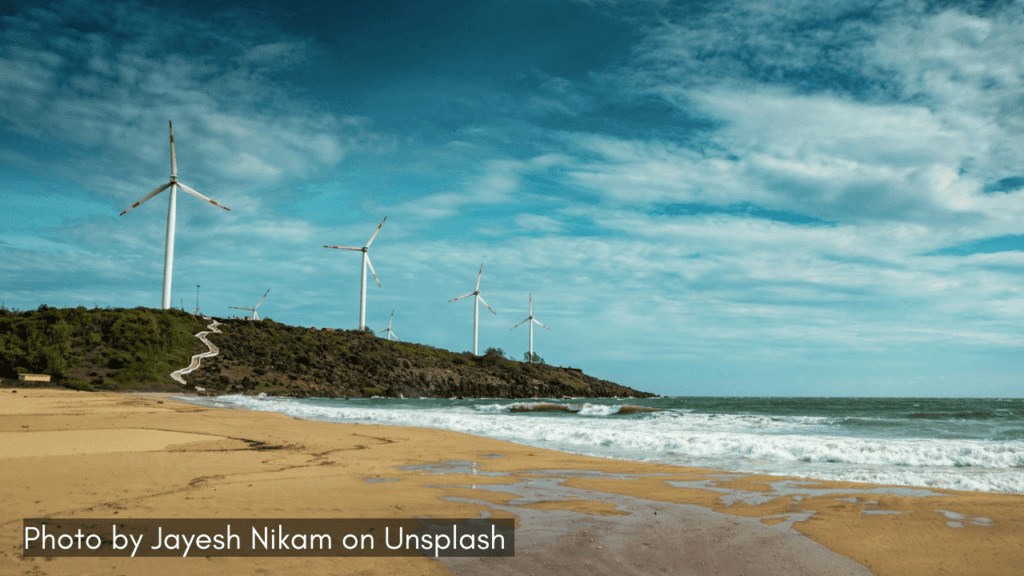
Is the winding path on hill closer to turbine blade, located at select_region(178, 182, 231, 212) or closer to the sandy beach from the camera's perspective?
turbine blade, located at select_region(178, 182, 231, 212)

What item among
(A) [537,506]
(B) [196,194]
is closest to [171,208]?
(B) [196,194]

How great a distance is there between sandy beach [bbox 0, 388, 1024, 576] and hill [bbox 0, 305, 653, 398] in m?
45.3

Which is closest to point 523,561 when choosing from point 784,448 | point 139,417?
point 784,448

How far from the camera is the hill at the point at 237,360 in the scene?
50.2 metres

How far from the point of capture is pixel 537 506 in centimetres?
697

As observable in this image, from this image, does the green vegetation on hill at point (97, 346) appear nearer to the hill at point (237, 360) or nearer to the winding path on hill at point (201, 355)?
the hill at point (237, 360)

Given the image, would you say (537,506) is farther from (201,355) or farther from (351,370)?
(351,370)

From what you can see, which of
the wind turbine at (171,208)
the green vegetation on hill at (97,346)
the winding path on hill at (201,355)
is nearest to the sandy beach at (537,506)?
the green vegetation on hill at (97,346)

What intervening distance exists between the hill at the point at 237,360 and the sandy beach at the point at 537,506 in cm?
4527

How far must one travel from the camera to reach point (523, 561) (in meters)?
4.84

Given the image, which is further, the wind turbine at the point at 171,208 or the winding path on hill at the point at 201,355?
the wind turbine at the point at 171,208

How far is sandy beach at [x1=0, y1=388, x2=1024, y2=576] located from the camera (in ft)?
15.9

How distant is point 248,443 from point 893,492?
12.5m

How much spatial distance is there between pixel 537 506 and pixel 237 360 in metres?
63.5
